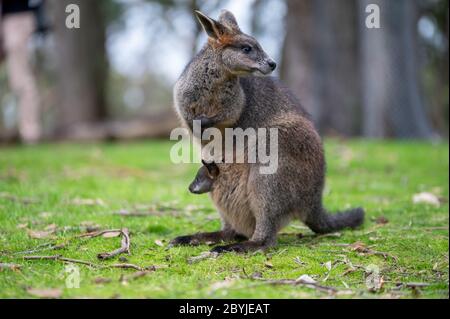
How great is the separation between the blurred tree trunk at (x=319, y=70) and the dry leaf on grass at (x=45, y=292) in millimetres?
8560

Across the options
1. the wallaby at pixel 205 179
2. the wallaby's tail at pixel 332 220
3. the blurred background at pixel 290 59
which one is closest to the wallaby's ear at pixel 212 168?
the wallaby at pixel 205 179

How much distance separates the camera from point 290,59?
13.3m

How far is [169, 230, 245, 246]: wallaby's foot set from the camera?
470 centimetres

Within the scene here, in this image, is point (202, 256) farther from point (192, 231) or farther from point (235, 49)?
point (235, 49)

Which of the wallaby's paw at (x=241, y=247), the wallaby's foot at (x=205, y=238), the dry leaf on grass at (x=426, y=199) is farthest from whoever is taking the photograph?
the dry leaf on grass at (x=426, y=199)

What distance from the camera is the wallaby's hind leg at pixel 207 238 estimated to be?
470cm

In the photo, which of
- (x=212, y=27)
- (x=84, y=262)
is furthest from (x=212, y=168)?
(x=84, y=262)

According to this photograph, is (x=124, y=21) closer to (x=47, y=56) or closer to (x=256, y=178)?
(x=47, y=56)

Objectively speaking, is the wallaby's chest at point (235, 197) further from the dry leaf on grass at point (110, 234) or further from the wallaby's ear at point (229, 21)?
the wallaby's ear at point (229, 21)

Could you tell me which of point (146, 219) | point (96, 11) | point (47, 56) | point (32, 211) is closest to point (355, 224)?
point (146, 219)

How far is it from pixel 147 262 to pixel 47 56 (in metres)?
18.9

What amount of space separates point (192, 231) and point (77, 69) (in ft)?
35.5
